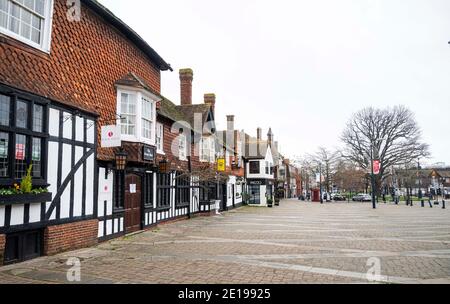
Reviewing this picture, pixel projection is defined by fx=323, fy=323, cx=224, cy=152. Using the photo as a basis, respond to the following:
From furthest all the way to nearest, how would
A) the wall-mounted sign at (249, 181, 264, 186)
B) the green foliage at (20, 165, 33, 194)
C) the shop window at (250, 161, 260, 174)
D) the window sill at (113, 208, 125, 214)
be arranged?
the shop window at (250, 161, 260, 174), the wall-mounted sign at (249, 181, 264, 186), the window sill at (113, 208, 125, 214), the green foliage at (20, 165, 33, 194)

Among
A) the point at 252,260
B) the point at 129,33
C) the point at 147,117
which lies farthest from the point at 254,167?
the point at 252,260

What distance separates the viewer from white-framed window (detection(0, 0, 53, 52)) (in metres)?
7.63

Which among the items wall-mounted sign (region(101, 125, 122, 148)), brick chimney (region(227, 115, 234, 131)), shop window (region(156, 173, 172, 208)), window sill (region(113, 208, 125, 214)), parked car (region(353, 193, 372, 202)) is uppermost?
brick chimney (region(227, 115, 234, 131))

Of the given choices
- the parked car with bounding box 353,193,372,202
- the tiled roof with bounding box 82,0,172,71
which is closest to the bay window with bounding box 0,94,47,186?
the tiled roof with bounding box 82,0,172,71

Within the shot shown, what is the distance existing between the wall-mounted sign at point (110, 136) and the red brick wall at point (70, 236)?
2524mm

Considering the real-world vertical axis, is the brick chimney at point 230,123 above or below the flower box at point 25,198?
above

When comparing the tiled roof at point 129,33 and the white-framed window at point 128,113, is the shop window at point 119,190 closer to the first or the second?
the white-framed window at point 128,113

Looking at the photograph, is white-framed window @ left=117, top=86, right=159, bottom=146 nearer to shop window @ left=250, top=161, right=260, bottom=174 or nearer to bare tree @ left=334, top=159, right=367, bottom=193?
shop window @ left=250, top=161, right=260, bottom=174

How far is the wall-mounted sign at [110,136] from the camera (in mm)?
10344

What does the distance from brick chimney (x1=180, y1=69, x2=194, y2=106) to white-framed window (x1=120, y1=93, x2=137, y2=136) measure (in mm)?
11197

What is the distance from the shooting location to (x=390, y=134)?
1896 inches

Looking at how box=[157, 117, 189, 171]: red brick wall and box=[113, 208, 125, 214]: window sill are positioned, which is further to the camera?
box=[157, 117, 189, 171]: red brick wall

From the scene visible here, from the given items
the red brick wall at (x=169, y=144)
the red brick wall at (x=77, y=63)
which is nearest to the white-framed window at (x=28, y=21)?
the red brick wall at (x=77, y=63)

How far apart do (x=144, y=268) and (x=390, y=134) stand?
4895 cm
